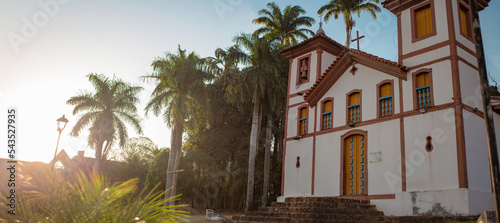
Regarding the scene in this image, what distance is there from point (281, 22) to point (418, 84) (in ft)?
62.4

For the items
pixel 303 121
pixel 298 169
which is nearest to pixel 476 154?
pixel 298 169

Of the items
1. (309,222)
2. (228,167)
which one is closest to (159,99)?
(228,167)

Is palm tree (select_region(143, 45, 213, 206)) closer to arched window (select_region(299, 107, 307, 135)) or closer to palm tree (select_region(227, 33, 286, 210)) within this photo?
palm tree (select_region(227, 33, 286, 210))

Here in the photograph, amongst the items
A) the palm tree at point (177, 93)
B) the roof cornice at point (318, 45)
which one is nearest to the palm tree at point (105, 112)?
the palm tree at point (177, 93)

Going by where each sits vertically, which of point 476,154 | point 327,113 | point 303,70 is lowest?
point 476,154

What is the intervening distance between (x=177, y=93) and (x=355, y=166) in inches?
555

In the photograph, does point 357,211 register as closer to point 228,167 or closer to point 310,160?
point 310,160

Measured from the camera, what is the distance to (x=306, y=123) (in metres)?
20.1

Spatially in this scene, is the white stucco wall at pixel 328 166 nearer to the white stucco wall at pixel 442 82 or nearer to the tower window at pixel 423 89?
the tower window at pixel 423 89

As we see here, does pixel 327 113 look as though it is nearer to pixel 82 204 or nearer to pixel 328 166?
pixel 328 166

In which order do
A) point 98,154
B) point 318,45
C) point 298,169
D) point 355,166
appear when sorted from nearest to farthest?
1. point 355,166
2. point 298,169
3. point 318,45
4. point 98,154

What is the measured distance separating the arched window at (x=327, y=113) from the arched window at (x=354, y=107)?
1108mm

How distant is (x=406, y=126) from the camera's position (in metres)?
15.2

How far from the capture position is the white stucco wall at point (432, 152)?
44.4 feet
